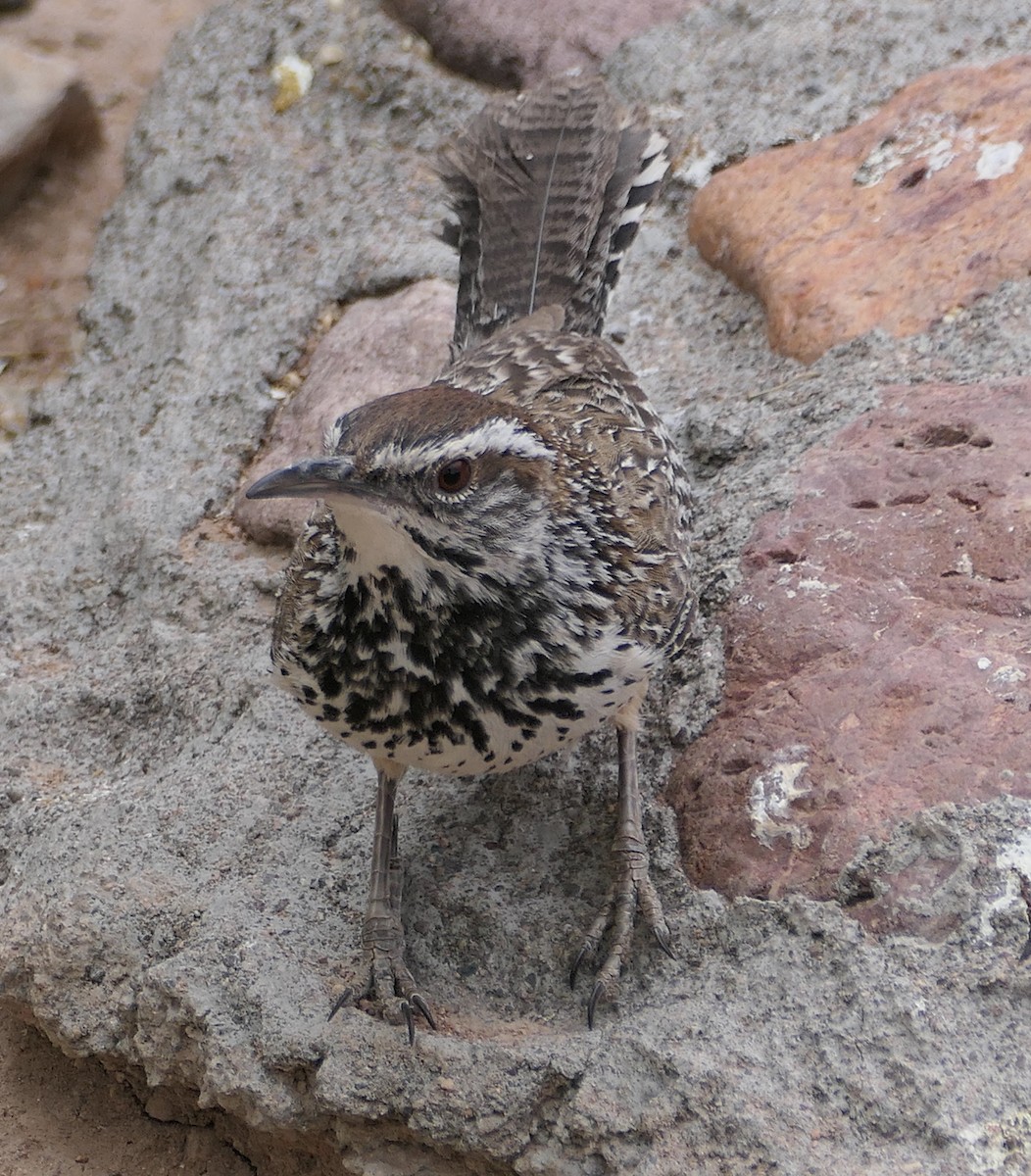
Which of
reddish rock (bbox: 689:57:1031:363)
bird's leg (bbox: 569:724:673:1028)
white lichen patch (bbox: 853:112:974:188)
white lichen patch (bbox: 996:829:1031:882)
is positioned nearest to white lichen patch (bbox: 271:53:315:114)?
reddish rock (bbox: 689:57:1031:363)

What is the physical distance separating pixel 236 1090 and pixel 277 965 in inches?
9.8

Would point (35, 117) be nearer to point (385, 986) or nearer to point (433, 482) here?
point (433, 482)

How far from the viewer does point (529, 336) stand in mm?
3422

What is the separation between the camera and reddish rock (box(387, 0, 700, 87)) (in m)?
4.06

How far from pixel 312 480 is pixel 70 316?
7.68ft

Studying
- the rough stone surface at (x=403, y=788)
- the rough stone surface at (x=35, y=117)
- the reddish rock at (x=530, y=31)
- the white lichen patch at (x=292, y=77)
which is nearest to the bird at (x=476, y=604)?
the rough stone surface at (x=403, y=788)

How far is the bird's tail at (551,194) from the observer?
139 inches

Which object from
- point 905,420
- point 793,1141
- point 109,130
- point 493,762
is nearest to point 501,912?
point 493,762

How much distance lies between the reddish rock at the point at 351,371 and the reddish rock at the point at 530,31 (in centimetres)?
74

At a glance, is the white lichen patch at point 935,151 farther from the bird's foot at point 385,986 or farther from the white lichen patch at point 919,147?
the bird's foot at point 385,986

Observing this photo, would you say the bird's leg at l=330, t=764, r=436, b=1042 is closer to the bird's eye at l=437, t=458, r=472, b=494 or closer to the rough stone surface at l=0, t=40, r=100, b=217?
the bird's eye at l=437, t=458, r=472, b=494

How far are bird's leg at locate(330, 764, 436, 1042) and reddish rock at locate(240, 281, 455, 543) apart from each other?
0.90 m

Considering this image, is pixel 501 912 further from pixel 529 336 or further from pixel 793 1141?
pixel 529 336

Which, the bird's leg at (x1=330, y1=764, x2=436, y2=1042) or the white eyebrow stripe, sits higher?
the white eyebrow stripe
